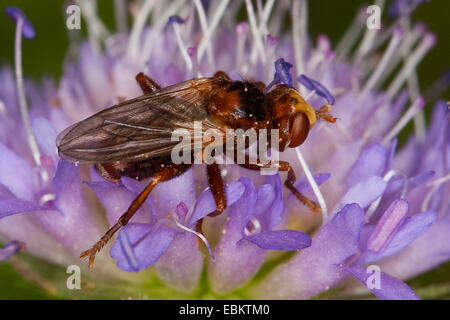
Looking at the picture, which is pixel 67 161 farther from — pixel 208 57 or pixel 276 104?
pixel 208 57

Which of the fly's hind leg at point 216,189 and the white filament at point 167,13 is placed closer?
the fly's hind leg at point 216,189

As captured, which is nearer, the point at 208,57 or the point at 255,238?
the point at 255,238

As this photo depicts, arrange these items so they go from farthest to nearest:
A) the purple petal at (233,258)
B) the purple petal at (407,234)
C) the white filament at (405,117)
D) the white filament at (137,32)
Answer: the white filament at (137,32) < the white filament at (405,117) < the purple petal at (233,258) < the purple petal at (407,234)

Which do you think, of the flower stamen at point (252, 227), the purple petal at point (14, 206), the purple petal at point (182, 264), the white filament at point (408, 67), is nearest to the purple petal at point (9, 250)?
the purple petal at point (14, 206)

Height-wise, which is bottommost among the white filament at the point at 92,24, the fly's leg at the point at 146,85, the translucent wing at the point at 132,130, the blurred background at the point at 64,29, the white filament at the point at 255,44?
the translucent wing at the point at 132,130

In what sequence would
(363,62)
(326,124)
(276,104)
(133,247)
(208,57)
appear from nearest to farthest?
1. (133,247)
2. (276,104)
3. (326,124)
4. (208,57)
5. (363,62)

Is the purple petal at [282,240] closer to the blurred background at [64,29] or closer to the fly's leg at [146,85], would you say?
the fly's leg at [146,85]

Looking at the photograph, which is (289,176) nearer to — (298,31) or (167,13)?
(298,31)
